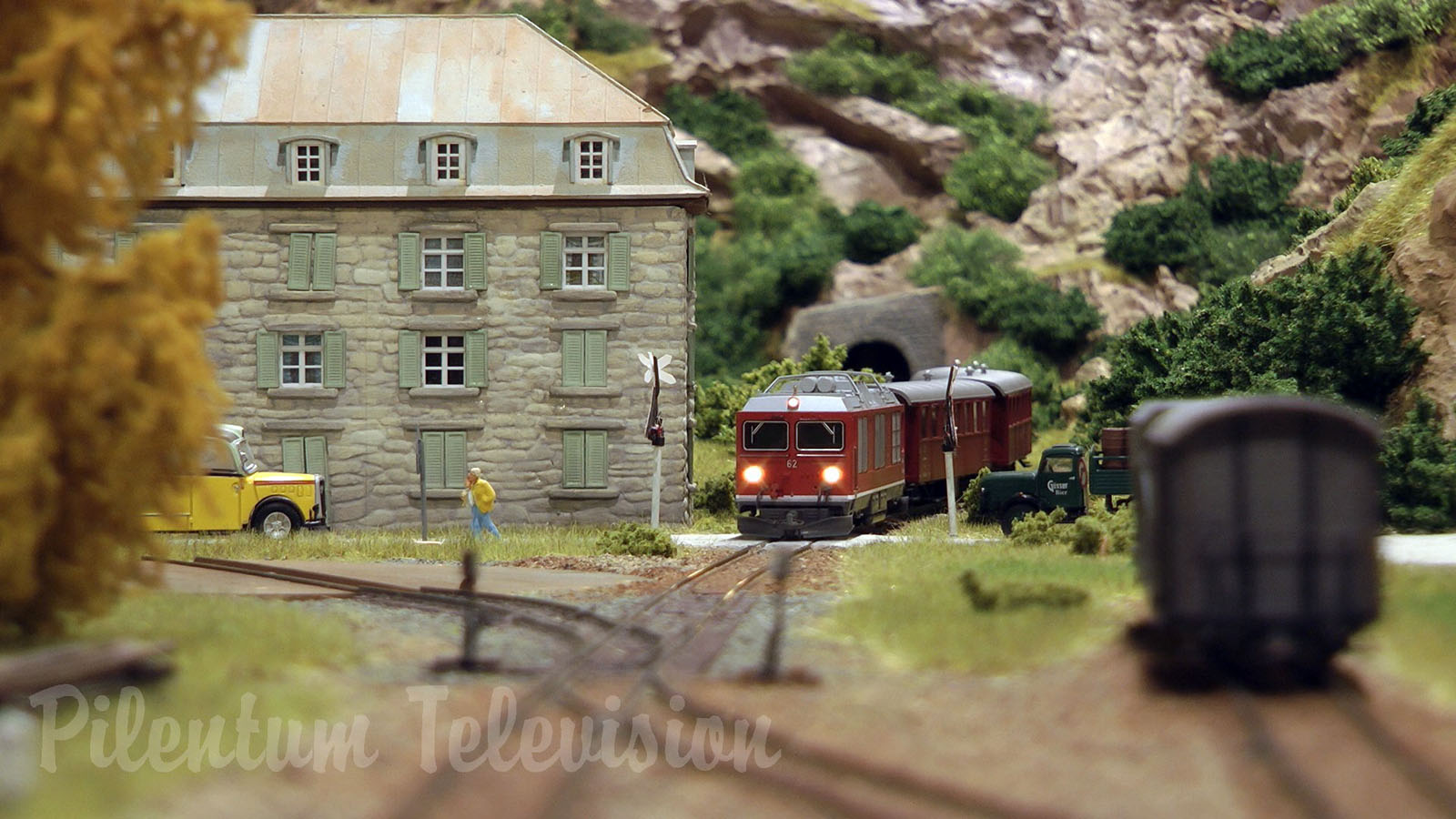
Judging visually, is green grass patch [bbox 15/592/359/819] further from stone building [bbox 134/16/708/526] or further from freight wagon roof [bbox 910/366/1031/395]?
freight wagon roof [bbox 910/366/1031/395]

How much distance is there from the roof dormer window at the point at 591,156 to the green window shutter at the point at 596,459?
5.09 metres

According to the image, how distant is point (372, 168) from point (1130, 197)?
28.1 meters

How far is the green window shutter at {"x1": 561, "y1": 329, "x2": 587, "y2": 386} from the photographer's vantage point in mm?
28500

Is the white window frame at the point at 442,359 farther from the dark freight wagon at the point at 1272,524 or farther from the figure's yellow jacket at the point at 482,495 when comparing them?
the dark freight wagon at the point at 1272,524

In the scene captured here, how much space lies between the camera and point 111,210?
11109mm

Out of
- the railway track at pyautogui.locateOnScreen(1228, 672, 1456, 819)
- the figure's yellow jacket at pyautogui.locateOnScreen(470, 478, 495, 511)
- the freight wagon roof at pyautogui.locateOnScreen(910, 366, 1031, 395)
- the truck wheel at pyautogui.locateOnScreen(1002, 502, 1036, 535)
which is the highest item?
the freight wagon roof at pyautogui.locateOnScreen(910, 366, 1031, 395)

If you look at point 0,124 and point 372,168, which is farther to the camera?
point 372,168

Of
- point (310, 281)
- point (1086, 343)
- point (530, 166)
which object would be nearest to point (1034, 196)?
point (1086, 343)

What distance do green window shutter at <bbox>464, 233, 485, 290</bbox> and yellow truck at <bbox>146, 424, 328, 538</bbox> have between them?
5.31 meters

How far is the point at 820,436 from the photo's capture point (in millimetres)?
24547

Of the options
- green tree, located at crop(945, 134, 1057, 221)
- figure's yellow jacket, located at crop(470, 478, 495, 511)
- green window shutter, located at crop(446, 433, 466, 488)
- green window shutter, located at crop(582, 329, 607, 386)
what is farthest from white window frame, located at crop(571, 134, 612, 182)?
green tree, located at crop(945, 134, 1057, 221)

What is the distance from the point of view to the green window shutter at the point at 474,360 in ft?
93.9

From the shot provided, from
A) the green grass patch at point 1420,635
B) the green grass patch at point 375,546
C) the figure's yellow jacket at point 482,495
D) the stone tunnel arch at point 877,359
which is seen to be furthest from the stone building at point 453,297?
the stone tunnel arch at point 877,359

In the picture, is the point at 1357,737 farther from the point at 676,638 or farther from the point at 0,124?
the point at 0,124
